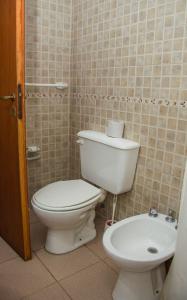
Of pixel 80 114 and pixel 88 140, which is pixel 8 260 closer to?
pixel 88 140

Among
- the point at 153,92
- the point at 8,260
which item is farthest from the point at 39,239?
the point at 153,92

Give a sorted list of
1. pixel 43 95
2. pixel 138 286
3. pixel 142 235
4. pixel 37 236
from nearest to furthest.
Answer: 1. pixel 138 286
2. pixel 142 235
3. pixel 37 236
4. pixel 43 95

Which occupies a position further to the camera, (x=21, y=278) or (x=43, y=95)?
(x=43, y=95)

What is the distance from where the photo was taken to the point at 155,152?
1.60 m

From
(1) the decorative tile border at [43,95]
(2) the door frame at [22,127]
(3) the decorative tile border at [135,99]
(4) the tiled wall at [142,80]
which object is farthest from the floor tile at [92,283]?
(1) the decorative tile border at [43,95]

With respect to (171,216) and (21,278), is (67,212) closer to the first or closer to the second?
(21,278)

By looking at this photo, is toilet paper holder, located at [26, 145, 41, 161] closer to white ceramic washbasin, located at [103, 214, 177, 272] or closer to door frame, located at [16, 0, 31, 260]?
door frame, located at [16, 0, 31, 260]

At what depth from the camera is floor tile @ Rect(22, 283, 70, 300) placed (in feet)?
4.52

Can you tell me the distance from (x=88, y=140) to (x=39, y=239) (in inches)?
32.0

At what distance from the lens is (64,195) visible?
1.67 metres

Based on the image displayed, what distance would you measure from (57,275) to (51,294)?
142 millimetres

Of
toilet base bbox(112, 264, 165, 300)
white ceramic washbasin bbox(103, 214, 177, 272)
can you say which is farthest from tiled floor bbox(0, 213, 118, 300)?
white ceramic washbasin bbox(103, 214, 177, 272)

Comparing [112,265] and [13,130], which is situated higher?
[13,130]

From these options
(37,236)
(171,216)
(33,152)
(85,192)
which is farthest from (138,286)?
(33,152)
